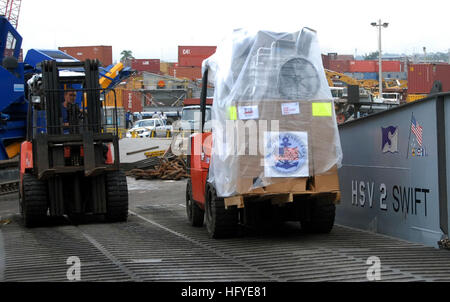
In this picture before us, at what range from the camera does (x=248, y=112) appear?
10.4 meters

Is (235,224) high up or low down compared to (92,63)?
down

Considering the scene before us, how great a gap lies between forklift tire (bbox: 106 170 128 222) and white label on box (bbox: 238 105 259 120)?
15.9 feet

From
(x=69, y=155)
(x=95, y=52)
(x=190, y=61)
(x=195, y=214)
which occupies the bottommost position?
(x=195, y=214)

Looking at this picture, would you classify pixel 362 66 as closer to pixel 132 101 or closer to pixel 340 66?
pixel 340 66

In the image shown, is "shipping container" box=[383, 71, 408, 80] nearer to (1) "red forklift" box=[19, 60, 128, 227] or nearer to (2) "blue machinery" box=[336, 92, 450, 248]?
(2) "blue machinery" box=[336, 92, 450, 248]

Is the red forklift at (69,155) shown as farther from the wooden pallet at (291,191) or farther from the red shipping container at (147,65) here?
the red shipping container at (147,65)

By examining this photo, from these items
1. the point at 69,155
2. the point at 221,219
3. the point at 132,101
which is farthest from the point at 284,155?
the point at 132,101

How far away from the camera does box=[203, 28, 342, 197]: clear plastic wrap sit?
407 inches

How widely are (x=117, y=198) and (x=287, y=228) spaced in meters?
3.59

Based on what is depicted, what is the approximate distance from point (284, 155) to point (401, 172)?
213cm

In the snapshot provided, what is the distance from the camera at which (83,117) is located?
48.0 feet
